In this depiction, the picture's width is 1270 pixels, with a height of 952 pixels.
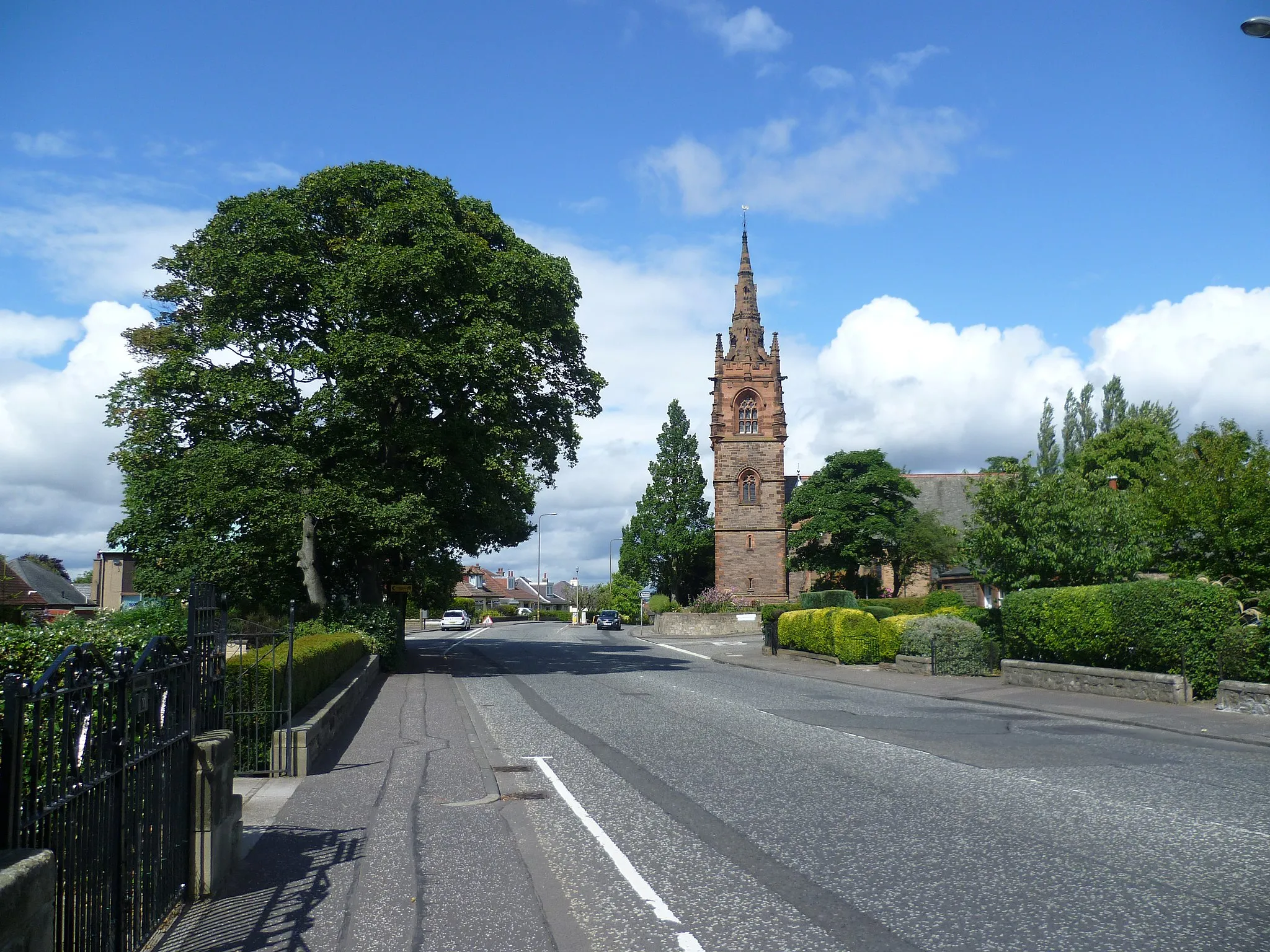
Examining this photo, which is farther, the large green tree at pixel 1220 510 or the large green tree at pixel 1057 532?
the large green tree at pixel 1057 532

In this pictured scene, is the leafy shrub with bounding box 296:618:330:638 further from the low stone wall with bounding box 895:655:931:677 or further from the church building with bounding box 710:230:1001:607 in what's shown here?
the church building with bounding box 710:230:1001:607

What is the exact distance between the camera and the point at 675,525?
79.2 m

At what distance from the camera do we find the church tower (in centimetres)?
7019

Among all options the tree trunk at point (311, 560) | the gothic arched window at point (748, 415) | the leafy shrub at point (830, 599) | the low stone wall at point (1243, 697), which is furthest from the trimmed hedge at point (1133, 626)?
the gothic arched window at point (748, 415)

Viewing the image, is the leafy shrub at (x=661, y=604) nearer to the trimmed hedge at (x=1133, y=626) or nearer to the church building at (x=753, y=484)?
the church building at (x=753, y=484)

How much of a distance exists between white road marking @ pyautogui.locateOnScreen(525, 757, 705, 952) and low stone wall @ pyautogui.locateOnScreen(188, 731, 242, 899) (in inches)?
108

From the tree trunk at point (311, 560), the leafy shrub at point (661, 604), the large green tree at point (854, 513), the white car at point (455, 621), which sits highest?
the large green tree at point (854, 513)

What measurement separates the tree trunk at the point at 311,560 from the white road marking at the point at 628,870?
60.4 feet

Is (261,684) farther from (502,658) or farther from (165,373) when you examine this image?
(502,658)

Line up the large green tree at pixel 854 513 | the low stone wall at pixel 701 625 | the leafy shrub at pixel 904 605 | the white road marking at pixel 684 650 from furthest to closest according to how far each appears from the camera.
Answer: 1. the large green tree at pixel 854 513
2. the low stone wall at pixel 701 625
3. the leafy shrub at pixel 904 605
4. the white road marking at pixel 684 650

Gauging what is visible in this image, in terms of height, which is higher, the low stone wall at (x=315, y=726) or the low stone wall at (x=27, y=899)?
the low stone wall at (x=27, y=899)

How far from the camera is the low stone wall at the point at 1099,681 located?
56.1 feet

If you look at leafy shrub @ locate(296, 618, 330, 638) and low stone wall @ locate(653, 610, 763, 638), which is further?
low stone wall @ locate(653, 610, 763, 638)

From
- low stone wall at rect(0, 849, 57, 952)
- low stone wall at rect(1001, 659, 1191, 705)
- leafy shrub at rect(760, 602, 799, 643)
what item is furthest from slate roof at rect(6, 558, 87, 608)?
low stone wall at rect(0, 849, 57, 952)
